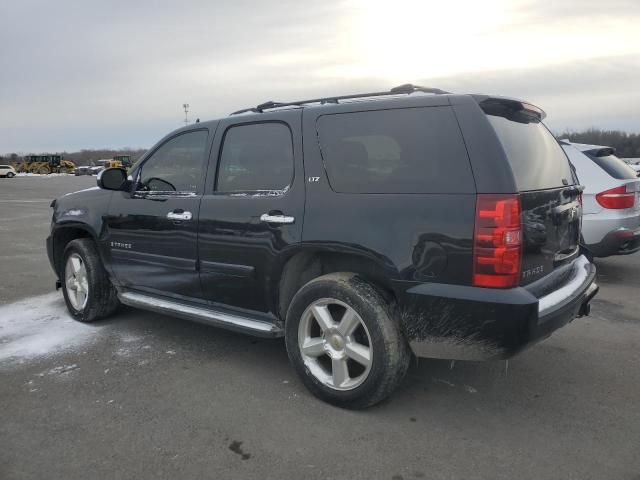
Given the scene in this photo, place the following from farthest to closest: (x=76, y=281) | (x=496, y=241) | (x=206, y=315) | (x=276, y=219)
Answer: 1. (x=76, y=281)
2. (x=206, y=315)
3. (x=276, y=219)
4. (x=496, y=241)

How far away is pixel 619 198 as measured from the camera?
611 cm

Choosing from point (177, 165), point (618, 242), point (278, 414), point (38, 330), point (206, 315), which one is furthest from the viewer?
point (618, 242)

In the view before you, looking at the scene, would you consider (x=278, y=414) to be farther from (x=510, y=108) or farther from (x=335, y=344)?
Answer: (x=510, y=108)

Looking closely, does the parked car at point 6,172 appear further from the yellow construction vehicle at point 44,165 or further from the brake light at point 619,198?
the brake light at point 619,198

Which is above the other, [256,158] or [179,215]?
[256,158]

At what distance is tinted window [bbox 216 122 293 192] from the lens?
11.7ft

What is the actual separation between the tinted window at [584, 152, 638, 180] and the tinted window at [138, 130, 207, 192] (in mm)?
4793

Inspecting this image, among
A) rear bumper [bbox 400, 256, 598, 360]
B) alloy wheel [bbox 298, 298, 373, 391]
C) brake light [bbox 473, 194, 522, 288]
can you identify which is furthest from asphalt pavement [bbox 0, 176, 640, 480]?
brake light [bbox 473, 194, 522, 288]

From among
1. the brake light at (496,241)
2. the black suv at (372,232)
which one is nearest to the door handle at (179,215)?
the black suv at (372,232)

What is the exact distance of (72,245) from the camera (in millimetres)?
5031

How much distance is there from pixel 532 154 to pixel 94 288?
3.86m

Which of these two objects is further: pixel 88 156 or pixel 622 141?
pixel 88 156

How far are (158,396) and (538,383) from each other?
2.53 meters

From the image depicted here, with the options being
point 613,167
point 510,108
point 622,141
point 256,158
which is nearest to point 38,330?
point 256,158
